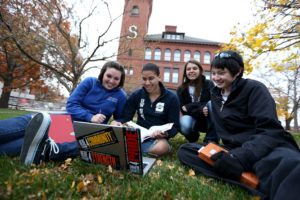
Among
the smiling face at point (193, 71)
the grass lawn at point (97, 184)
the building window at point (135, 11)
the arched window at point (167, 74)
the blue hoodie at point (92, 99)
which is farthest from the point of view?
the arched window at point (167, 74)

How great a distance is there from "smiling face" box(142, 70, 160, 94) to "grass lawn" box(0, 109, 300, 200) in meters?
1.37

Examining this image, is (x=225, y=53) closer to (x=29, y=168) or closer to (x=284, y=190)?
(x=284, y=190)

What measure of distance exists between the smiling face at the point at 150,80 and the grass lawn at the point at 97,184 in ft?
4.51

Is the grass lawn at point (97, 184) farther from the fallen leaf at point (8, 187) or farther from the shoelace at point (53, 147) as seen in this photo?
the shoelace at point (53, 147)

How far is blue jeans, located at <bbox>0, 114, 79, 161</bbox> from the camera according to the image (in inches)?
87.5

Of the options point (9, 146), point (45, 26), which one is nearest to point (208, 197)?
point (9, 146)

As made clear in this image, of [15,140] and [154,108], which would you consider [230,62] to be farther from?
[15,140]

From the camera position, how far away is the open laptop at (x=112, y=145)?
5.92 feet

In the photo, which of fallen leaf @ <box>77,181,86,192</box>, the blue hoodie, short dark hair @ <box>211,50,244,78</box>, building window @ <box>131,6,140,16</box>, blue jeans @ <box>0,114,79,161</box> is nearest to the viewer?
fallen leaf @ <box>77,181,86,192</box>

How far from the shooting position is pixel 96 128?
1.94 metres

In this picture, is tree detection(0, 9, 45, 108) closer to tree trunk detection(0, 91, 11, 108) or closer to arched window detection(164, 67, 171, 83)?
tree trunk detection(0, 91, 11, 108)

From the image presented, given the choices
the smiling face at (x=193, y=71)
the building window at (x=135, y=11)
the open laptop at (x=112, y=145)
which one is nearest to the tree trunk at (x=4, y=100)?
the building window at (x=135, y=11)

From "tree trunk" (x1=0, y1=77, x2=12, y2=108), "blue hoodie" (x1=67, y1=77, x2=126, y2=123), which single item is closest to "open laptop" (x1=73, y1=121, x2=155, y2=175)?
"blue hoodie" (x1=67, y1=77, x2=126, y2=123)

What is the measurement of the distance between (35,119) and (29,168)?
0.39 meters
